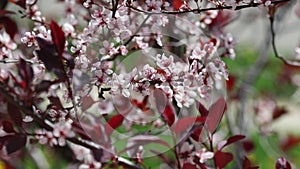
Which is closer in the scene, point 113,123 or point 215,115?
point 215,115

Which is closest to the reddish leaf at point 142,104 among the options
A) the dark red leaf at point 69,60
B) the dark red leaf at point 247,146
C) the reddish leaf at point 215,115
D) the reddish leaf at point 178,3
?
the reddish leaf at point 215,115

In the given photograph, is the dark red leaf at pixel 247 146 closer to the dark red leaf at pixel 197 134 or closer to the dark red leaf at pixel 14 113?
the dark red leaf at pixel 197 134

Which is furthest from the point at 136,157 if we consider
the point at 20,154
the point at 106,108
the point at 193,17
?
the point at 20,154

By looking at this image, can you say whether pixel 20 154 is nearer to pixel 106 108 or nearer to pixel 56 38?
pixel 106 108

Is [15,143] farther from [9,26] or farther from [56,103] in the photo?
[9,26]

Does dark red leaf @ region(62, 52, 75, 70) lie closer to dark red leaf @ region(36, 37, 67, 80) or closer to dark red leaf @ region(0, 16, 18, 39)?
dark red leaf @ region(36, 37, 67, 80)

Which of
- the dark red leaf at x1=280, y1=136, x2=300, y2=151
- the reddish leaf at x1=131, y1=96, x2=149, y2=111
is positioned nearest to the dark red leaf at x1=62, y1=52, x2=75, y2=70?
the reddish leaf at x1=131, y1=96, x2=149, y2=111

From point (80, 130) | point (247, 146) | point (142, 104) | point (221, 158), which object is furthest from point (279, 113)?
point (80, 130)
